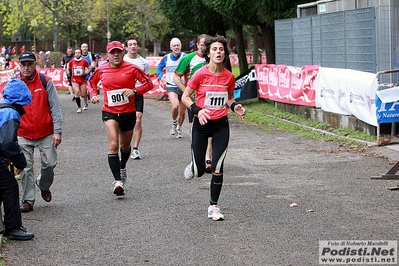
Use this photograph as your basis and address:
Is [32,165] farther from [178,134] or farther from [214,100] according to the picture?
[178,134]

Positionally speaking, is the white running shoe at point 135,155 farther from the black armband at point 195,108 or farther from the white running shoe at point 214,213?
the white running shoe at point 214,213

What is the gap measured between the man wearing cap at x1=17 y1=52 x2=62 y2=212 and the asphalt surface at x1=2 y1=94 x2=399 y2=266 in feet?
1.31

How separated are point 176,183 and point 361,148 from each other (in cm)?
431

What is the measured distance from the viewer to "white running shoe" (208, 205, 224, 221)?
27.8ft

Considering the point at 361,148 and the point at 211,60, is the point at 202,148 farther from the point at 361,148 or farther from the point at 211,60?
the point at 361,148

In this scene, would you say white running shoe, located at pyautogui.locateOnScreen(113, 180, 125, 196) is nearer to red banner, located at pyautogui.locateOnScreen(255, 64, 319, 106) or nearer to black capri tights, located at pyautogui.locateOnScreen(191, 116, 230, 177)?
black capri tights, located at pyautogui.locateOnScreen(191, 116, 230, 177)

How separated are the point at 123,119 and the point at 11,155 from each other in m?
2.84

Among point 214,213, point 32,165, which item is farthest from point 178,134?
point 214,213

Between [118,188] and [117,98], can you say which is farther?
[117,98]

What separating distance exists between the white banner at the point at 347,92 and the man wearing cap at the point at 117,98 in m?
5.52

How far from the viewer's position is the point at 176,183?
11.0 meters

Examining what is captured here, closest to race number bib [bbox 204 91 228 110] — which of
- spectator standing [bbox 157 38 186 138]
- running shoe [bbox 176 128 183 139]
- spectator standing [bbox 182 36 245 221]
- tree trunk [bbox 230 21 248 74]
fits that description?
spectator standing [bbox 182 36 245 221]

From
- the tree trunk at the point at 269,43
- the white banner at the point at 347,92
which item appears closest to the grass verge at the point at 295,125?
the white banner at the point at 347,92

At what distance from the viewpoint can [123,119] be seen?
1029 cm
